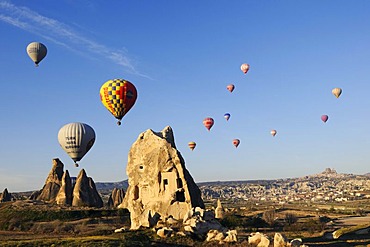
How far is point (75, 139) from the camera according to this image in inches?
1629

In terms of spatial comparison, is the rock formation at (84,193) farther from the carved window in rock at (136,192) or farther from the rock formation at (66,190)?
the carved window in rock at (136,192)

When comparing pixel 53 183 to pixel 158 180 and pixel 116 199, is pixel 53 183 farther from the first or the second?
pixel 158 180

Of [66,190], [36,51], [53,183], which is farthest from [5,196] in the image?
[36,51]

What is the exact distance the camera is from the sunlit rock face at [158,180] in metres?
38.6

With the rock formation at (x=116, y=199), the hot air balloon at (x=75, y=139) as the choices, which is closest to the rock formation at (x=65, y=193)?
the rock formation at (x=116, y=199)

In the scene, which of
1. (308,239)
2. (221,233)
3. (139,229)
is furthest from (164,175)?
(308,239)

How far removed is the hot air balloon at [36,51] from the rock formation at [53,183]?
2349 centimetres

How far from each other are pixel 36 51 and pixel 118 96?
1223 cm

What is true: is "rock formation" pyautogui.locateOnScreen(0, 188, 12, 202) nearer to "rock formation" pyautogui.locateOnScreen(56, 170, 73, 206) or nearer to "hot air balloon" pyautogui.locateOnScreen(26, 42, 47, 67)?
"rock formation" pyautogui.locateOnScreen(56, 170, 73, 206)

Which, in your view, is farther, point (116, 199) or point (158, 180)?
point (116, 199)

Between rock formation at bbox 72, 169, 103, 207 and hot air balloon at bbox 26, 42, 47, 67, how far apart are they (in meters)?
19.9

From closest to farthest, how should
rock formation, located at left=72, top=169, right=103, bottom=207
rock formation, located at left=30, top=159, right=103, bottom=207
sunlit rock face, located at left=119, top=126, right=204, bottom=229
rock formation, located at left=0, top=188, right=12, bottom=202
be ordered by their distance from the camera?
sunlit rock face, located at left=119, top=126, right=204, bottom=229
rock formation, located at left=72, top=169, right=103, bottom=207
rock formation, located at left=30, top=159, right=103, bottom=207
rock formation, located at left=0, top=188, right=12, bottom=202

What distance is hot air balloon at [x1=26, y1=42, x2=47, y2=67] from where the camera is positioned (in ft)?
149

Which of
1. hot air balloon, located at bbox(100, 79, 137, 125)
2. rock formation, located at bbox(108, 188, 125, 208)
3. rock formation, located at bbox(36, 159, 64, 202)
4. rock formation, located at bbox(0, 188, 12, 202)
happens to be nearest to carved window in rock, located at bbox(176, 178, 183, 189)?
hot air balloon, located at bbox(100, 79, 137, 125)
